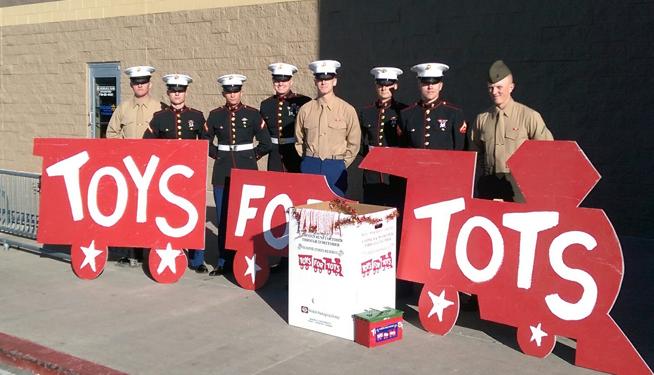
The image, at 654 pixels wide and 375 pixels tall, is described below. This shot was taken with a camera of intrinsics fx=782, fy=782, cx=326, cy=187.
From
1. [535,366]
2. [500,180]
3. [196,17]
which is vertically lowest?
[535,366]

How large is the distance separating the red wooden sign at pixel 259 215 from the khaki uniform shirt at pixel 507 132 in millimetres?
1422

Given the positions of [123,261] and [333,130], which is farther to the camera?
[123,261]

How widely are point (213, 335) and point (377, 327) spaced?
1.21 meters

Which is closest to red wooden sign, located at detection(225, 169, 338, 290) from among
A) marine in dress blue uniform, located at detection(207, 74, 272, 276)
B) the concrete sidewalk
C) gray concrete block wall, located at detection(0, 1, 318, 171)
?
the concrete sidewalk

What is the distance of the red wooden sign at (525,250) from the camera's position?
190 inches

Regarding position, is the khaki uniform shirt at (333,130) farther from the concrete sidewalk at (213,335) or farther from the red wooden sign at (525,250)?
the concrete sidewalk at (213,335)

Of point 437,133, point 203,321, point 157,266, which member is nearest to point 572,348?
point 437,133

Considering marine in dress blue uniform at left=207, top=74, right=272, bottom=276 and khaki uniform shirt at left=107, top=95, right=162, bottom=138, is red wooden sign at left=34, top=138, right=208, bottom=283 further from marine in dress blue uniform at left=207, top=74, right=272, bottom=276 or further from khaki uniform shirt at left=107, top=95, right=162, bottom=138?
khaki uniform shirt at left=107, top=95, right=162, bottom=138

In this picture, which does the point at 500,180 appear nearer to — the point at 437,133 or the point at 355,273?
the point at 437,133

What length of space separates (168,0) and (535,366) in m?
10.0

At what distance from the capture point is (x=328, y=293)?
5.51 meters

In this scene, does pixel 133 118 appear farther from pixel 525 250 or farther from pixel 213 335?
pixel 525 250

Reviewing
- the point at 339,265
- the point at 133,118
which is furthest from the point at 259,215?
the point at 133,118

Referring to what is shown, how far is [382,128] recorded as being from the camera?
6.86 meters
